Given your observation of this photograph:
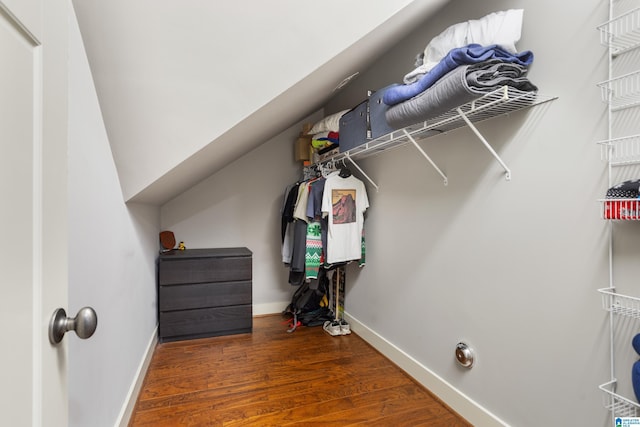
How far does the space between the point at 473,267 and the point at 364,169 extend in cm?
133

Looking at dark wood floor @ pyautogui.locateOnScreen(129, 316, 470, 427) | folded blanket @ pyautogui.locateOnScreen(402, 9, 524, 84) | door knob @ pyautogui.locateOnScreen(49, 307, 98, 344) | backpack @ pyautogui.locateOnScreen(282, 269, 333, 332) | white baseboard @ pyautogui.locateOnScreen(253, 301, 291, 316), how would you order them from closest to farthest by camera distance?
door knob @ pyautogui.locateOnScreen(49, 307, 98, 344) → folded blanket @ pyautogui.locateOnScreen(402, 9, 524, 84) → dark wood floor @ pyautogui.locateOnScreen(129, 316, 470, 427) → backpack @ pyautogui.locateOnScreen(282, 269, 333, 332) → white baseboard @ pyautogui.locateOnScreen(253, 301, 291, 316)

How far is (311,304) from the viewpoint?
3266mm

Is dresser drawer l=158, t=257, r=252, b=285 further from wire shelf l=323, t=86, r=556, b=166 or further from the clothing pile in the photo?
the clothing pile

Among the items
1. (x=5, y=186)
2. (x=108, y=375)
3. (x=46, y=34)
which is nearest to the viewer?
(x=5, y=186)

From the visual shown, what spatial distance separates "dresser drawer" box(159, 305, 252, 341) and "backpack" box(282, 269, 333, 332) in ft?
1.58


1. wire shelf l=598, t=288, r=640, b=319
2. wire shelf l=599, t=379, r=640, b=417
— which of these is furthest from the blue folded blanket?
wire shelf l=599, t=379, r=640, b=417

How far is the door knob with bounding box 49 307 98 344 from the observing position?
56cm

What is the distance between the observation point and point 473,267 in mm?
1677

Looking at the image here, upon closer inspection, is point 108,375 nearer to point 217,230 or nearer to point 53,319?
point 53,319

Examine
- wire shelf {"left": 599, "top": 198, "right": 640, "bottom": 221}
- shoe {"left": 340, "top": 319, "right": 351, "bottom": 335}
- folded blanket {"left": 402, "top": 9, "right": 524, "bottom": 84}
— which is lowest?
shoe {"left": 340, "top": 319, "right": 351, "bottom": 335}

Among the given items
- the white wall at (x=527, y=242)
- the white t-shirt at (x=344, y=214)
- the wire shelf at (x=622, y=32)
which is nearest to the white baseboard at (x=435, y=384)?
the white wall at (x=527, y=242)

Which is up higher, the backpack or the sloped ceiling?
the sloped ceiling

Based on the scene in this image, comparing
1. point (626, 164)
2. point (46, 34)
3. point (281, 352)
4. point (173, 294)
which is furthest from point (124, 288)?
point (626, 164)

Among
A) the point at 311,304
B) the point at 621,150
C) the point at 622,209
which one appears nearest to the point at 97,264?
the point at 622,209
